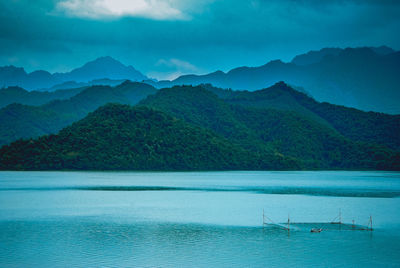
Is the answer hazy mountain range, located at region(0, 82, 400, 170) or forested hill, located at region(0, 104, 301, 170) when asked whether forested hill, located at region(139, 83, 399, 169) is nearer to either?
hazy mountain range, located at region(0, 82, 400, 170)

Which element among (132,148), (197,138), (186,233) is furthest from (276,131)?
(186,233)

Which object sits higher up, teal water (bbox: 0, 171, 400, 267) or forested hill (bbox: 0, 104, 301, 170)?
forested hill (bbox: 0, 104, 301, 170)

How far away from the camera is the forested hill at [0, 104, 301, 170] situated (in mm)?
115875

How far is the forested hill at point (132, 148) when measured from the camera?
116 metres

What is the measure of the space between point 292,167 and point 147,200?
3742 inches

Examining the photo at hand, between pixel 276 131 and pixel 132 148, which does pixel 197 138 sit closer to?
pixel 132 148

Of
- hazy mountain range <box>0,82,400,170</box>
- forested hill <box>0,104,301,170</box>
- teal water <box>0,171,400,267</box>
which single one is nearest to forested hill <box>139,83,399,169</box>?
hazy mountain range <box>0,82,400,170</box>

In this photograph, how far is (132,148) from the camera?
414 feet

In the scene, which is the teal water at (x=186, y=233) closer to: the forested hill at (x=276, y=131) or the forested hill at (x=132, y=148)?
the forested hill at (x=132, y=148)

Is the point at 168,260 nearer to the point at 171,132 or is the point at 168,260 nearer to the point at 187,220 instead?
the point at 187,220

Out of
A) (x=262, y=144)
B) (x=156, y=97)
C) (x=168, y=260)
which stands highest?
(x=156, y=97)

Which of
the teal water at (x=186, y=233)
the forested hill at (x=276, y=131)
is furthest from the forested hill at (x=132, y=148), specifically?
the teal water at (x=186, y=233)

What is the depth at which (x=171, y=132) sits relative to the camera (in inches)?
5285

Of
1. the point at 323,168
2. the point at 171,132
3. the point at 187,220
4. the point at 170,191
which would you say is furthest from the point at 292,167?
the point at 187,220
